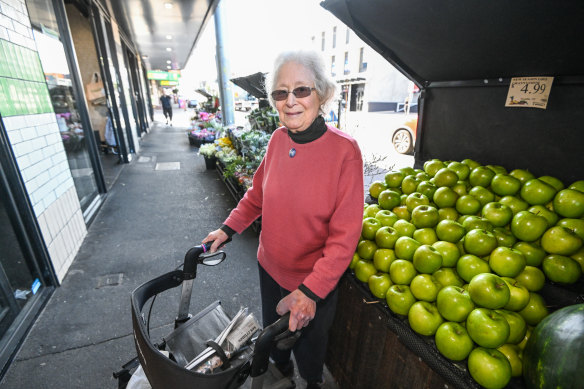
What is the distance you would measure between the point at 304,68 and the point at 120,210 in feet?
15.9

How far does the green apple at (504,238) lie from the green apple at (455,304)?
1.24 feet

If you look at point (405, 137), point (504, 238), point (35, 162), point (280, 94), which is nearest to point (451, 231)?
point (504, 238)

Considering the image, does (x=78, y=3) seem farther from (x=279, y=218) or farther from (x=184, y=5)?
(x=279, y=218)

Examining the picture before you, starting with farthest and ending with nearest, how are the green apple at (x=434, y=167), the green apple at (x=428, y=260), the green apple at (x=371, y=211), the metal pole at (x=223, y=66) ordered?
the metal pole at (x=223, y=66) → the green apple at (x=434, y=167) → the green apple at (x=371, y=211) → the green apple at (x=428, y=260)

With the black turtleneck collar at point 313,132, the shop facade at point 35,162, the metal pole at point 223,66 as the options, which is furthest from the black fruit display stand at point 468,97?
the metal pole at point 223,66

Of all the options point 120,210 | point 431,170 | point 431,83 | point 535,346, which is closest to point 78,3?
point 120,210

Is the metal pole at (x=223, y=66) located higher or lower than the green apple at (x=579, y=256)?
higher

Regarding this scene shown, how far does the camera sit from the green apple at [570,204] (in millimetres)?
1343

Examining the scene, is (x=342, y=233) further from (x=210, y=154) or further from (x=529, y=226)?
(x=210, y=154)

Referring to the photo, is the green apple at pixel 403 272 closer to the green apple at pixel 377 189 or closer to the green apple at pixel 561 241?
the green apple at pixel 561 241

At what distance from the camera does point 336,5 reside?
1783 mm

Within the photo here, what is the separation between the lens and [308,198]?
54.4 inches

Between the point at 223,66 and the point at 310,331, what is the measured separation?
8489 mm

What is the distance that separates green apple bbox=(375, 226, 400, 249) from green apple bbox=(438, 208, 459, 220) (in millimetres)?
323
